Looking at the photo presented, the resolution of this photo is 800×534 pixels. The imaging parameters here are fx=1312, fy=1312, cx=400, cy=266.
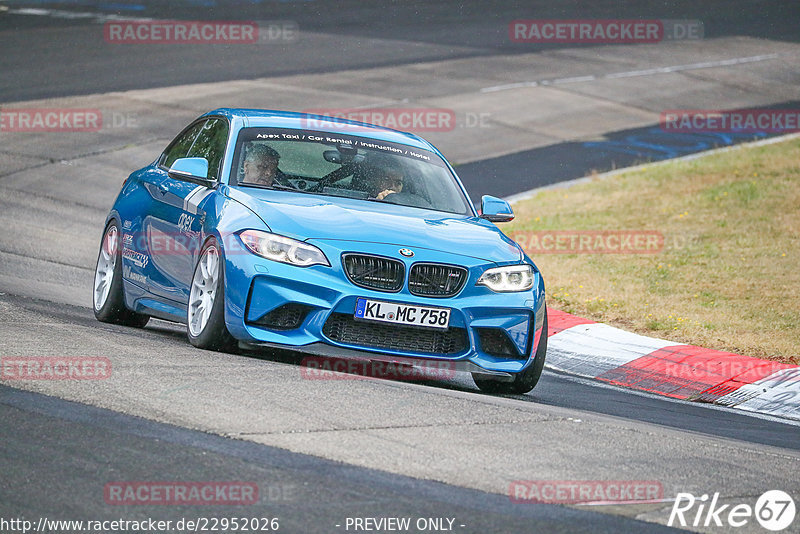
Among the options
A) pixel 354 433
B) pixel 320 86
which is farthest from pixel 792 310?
pixel 320 86

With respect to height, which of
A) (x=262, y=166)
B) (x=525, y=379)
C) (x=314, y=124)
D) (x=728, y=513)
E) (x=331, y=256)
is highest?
(x=314, y=124)

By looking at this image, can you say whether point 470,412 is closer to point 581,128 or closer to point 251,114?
point 251,114

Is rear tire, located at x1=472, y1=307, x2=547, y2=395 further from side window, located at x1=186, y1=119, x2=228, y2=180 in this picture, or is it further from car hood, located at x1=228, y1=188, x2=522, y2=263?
side window, located at x1=186, y1=119, x2=228, y2=180

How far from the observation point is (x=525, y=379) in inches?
333

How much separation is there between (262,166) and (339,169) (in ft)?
1.81

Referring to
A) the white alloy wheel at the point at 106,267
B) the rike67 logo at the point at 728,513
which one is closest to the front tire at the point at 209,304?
the white alloy wheel at the point at 106,267

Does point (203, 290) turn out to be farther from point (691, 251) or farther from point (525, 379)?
point (691, 251)

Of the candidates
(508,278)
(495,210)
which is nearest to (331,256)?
(508,278)

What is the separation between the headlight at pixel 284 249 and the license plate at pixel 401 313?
34 cm

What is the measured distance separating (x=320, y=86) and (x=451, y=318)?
Answer: 18963mm

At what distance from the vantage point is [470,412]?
691 cm

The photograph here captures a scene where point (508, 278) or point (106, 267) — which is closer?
point (508, 278)

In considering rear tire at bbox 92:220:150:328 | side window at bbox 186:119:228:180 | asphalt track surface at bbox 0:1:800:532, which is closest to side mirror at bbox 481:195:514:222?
asphalt track surface at bbox 0:1:800:532

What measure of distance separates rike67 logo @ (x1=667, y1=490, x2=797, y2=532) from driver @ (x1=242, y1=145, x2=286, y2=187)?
13.7 ft
